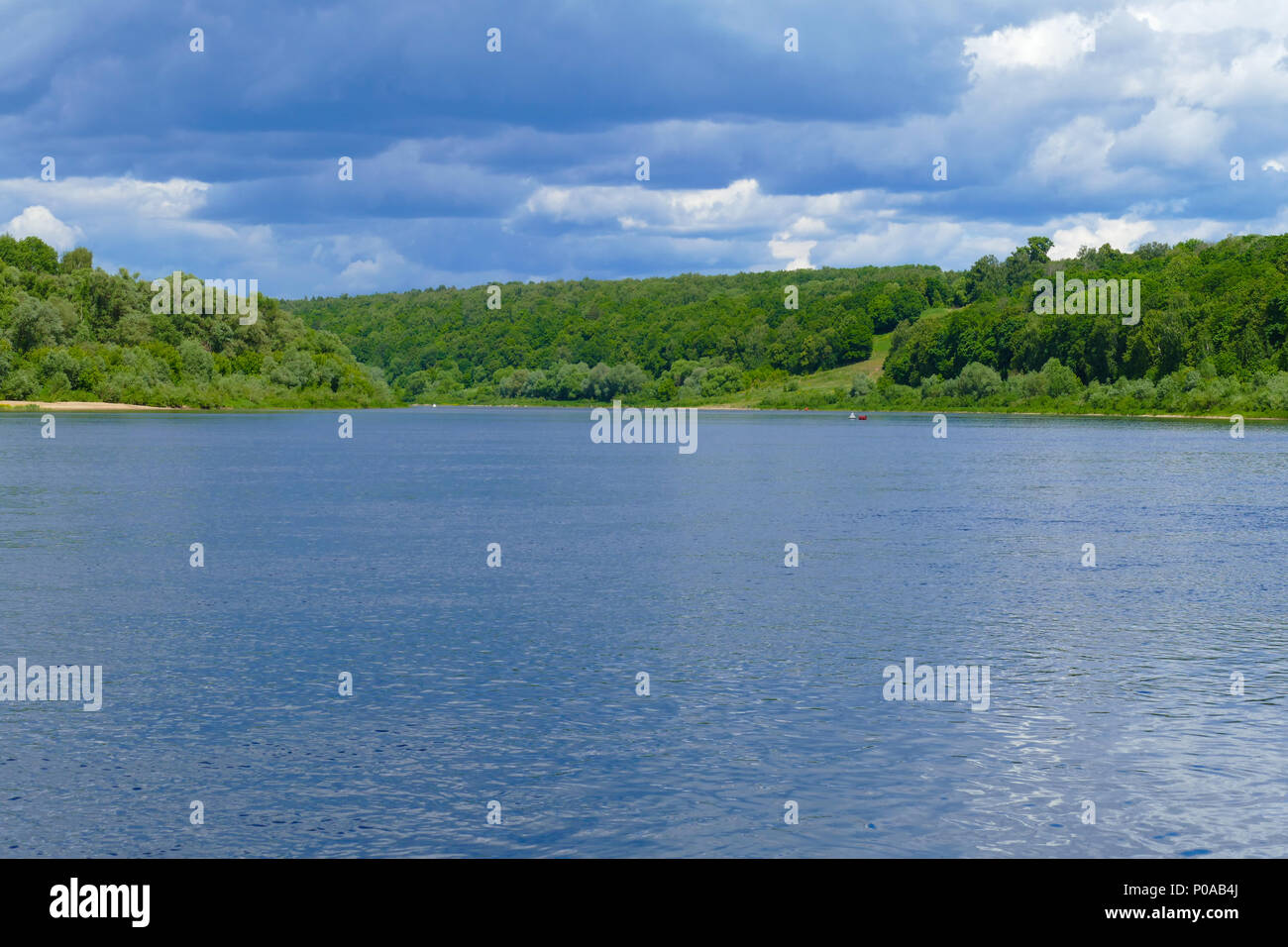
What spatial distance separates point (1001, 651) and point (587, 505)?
39.3 m

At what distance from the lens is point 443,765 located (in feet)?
67.6

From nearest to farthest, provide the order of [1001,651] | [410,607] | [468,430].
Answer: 1. [1001,651]
2. [410,607]
3. [468,430]

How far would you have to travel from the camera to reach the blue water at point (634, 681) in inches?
716

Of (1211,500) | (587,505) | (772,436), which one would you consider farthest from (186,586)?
(772,436)

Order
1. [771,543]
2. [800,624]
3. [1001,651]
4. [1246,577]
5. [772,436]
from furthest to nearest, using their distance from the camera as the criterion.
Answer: [772,436] < [771,543] < [1246,577] < [800,624] < [1001,651]

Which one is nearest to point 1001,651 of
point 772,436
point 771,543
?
point 771,543

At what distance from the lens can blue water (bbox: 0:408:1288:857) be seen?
18.2 m

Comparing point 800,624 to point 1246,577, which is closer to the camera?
point 800,624

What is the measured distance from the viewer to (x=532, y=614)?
34438 mm

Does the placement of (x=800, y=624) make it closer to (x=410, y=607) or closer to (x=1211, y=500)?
(x=410, y=607)

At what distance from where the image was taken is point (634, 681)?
26.6 meters

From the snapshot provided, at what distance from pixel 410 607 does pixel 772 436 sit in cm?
12978
